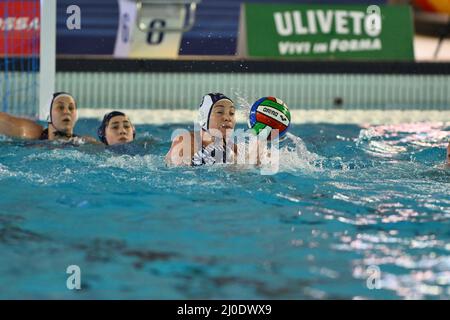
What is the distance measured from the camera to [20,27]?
7719mm

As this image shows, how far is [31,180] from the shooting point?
4941mm

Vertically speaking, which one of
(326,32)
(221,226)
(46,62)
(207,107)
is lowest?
(221,226)

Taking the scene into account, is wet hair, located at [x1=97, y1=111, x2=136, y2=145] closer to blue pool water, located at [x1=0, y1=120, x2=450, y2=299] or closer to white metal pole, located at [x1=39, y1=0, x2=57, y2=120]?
blue pool water, located at [x1=0, y1=120, x2=450, y2=299]

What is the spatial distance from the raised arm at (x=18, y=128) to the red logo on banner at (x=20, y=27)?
1388 millimetres

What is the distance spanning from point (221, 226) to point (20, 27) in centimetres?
420

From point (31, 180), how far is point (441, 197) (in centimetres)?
206

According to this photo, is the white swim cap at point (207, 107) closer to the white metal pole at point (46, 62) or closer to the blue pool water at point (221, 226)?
the blue pool water at point (221, 226)

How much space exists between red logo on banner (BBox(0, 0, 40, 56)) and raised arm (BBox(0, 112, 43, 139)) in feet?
4.55

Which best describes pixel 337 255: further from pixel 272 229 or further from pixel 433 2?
pixel 433 2

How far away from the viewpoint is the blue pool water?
3295 millimetres

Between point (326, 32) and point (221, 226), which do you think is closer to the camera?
point (221, 226)

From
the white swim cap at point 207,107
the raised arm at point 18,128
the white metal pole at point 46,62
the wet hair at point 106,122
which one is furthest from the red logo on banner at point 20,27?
the white swim cap at point 207,107

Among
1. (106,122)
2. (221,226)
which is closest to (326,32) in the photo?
(106,122)

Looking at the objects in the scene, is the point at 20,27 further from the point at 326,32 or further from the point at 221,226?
the point at 221,226
